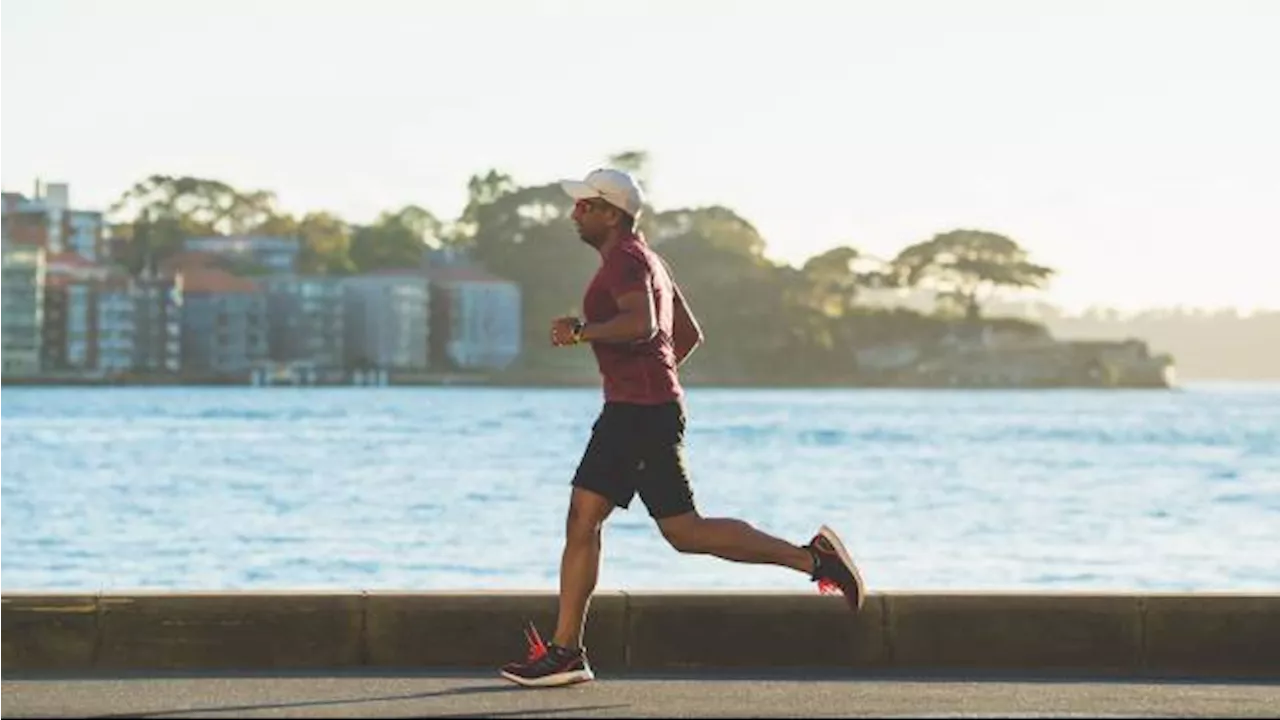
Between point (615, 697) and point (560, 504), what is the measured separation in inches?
2101

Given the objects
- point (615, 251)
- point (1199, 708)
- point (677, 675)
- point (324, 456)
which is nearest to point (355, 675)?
point (677, 675)

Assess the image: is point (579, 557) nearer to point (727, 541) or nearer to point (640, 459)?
point (640, 459)

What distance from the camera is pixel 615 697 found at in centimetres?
942

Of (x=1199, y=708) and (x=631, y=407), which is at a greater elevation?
(x=631, y=407)

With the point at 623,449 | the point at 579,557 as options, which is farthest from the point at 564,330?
the point at 579,557

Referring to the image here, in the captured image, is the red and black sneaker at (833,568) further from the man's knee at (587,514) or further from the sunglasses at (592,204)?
the sunglasses at (592,204)

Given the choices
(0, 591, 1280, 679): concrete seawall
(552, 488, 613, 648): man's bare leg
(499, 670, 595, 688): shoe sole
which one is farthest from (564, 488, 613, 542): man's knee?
(0, 591, 1280, 679): concrete seawall

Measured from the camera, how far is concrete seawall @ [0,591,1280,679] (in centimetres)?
1044

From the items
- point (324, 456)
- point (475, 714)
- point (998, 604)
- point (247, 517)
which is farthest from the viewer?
point (324, 456)

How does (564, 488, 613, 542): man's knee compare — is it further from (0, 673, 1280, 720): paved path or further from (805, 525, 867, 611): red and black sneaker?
(805, 525, 867, 611): red and black sneaker

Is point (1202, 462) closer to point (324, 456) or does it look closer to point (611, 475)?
point (324, 456)

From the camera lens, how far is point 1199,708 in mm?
9062

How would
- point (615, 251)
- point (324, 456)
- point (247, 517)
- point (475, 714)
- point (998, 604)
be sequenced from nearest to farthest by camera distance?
point (475, 714) < point (615, 251) < point (998, 604) < point (247, 517) < point (324, 456)

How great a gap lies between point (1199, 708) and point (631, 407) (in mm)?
1999
